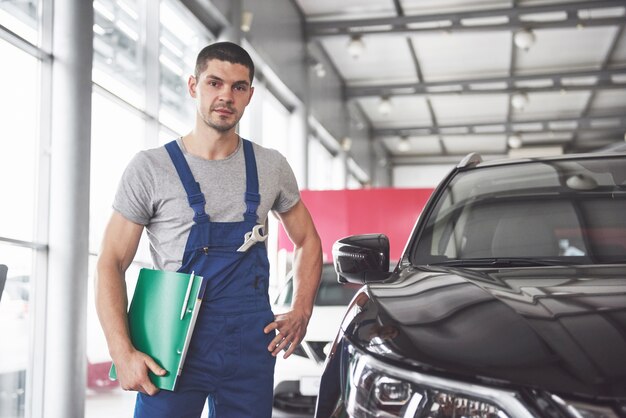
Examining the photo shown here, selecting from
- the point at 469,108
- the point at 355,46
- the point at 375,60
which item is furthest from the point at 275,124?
the point at 469,108

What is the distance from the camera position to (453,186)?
8.84ft

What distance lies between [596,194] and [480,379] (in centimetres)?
128

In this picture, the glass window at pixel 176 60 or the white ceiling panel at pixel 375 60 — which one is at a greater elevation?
the white ceiling panel at pixel 375 60

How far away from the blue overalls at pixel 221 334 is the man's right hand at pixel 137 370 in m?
0.05

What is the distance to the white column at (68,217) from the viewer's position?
6004 mm

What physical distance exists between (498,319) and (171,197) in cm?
100

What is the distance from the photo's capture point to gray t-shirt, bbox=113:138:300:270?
214 centimetres

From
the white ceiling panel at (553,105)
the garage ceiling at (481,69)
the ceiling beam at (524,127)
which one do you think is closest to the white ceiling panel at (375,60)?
the garage ceiling at (481,69)

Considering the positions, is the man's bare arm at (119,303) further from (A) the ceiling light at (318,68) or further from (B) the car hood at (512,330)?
(A) the ceiling light at (318,68)

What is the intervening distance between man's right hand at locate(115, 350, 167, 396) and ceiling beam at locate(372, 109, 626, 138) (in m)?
20.1

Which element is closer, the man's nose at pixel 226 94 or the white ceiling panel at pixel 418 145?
the man's nose at pixel 226 94

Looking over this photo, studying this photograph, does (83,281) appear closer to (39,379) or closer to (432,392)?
(39,379)

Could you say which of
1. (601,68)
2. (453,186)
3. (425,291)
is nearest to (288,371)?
(453,186)

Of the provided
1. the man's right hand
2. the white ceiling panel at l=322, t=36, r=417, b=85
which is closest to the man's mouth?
the man's right hand
